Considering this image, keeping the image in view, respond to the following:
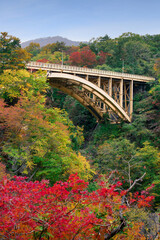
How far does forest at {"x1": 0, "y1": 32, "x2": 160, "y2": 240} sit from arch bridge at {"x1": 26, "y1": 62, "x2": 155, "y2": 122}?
1049 millimetres

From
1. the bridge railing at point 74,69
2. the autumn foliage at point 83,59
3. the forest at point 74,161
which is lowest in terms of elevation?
the forest at point 74,161

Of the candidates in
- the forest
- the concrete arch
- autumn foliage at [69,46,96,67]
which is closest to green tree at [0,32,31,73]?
the forest

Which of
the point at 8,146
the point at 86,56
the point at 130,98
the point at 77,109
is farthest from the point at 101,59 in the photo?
the point at 8,146

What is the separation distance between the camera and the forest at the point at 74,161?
6242mm

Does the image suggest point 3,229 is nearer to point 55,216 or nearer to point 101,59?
point 55,216

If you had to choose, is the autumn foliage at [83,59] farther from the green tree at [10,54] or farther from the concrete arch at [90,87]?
the green tree at [10,54]

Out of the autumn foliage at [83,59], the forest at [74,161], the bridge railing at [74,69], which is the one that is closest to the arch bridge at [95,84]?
the bridge railing at [74,69]

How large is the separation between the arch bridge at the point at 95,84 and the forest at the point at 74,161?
105cm

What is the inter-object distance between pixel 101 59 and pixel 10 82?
80.4ft

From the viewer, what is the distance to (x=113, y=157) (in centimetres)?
2136

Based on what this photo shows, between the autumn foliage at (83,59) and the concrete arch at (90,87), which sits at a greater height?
the autumn foliage at (83,59)

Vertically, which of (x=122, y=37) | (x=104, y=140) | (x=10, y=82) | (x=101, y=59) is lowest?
(x=104, y=140)

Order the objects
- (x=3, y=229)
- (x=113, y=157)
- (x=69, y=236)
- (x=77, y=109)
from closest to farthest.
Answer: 1. (x=3, y=229)
2. (x=69, y=236)
3. (x=113, y=157)
4. (x=77, y=109)

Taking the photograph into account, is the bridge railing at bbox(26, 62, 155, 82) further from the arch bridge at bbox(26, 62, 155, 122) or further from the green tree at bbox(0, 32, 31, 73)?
the green tree at bbox(0, 32, 31, 73)
